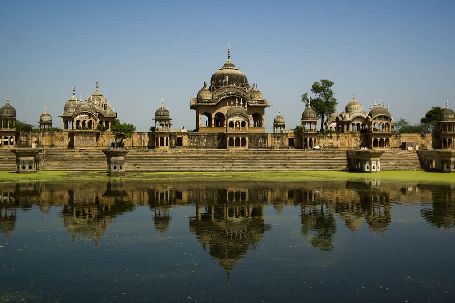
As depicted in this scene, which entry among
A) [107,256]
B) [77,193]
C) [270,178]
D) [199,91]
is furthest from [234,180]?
[199,91]

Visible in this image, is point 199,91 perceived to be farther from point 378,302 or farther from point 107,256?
point 378,302

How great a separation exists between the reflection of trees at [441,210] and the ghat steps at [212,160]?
44.3ft

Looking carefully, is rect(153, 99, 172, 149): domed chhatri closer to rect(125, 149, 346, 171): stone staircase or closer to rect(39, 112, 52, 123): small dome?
rect(125, 149, 346, 171): stone staircase

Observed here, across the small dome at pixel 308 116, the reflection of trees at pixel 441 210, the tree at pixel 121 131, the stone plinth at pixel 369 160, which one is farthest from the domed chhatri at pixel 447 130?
the tree at pixel 121 131

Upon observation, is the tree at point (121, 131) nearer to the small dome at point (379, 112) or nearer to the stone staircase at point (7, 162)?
the stone staircase at point (7, 162)

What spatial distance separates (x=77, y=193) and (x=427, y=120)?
5097 centimetres

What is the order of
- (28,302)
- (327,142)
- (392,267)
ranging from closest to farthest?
(28,302) < (392,267) < (327,142)

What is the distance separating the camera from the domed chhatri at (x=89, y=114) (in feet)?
137

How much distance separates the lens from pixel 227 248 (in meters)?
10.9

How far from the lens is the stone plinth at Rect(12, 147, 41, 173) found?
29714 millimetres

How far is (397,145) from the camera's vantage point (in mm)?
43500

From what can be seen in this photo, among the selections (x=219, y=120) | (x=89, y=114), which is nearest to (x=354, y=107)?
(x=219, y=120)

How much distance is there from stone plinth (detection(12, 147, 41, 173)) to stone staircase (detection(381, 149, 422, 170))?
78.3 feet

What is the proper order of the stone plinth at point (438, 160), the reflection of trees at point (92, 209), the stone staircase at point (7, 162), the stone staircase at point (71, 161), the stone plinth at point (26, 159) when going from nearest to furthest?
the reflection of trees at point (92, 209), the stone plinth at point (26, 159), the stone plinth at point (438, 160), the stone staircase at point (7, 162), the stone staircase at point (71, 161)
